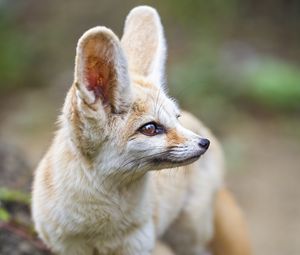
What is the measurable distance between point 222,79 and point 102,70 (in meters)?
6.31

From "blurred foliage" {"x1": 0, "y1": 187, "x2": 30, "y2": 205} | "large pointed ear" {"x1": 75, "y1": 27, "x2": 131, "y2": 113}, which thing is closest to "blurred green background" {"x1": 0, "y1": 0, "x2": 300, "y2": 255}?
"blurred foliage" {"x1": 0, "y1": 187, "x2": 30, "y2": 205}

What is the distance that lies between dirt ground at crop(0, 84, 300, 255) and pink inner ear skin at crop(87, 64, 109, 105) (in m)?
3.85

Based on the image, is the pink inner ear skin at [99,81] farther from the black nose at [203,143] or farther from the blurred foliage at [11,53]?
the blurred foliage at [11,53]

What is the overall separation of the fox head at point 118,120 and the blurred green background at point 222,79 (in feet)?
12.6

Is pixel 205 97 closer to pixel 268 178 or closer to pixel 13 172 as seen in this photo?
pixel 268 178

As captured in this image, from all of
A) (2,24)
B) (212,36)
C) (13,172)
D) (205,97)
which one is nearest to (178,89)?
(205,97)

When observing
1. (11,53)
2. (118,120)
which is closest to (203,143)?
(118,120)

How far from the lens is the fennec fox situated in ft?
12.2

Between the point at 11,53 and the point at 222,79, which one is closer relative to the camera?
the point at 222,79

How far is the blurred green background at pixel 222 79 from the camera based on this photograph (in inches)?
335

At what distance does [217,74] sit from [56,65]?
7.74ft

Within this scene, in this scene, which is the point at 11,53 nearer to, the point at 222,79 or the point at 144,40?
the point at 222,79

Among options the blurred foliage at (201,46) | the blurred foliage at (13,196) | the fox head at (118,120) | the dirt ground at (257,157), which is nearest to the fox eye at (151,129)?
the fox head at (118,120)

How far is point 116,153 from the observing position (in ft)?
12.5
